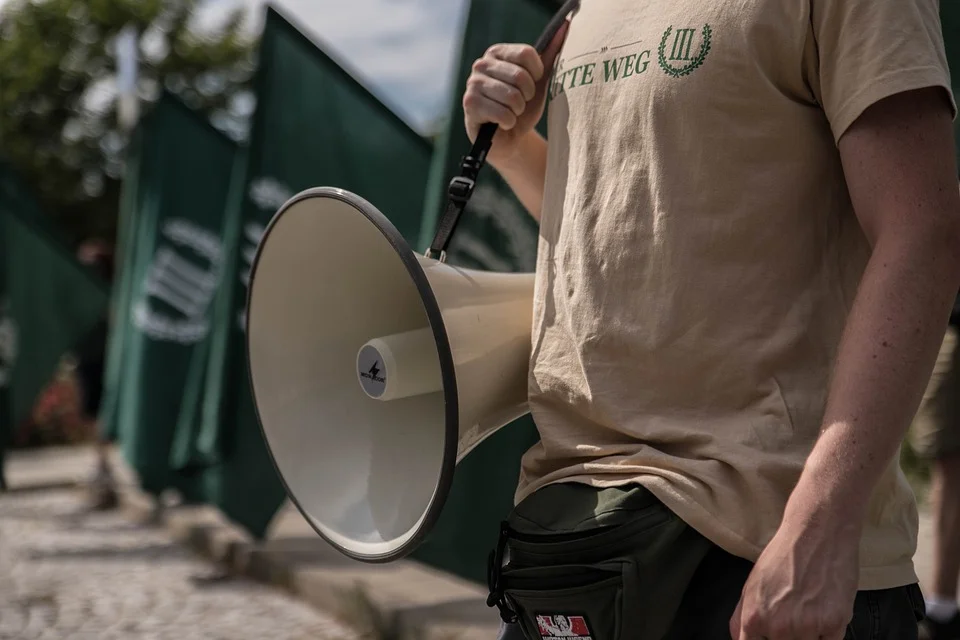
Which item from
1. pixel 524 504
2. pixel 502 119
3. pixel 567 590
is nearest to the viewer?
pixel 567 590

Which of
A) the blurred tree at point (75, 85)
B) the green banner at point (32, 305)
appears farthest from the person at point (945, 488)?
the blurred tree at point (75, 85)

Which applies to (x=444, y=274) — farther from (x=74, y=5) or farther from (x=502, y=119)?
(x=74, y=5)

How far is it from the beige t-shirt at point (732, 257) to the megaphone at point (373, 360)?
0.52 feet

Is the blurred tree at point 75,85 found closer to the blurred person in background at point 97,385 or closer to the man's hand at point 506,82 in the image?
the blurred person in background at point 97,385

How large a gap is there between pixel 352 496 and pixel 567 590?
464 mm

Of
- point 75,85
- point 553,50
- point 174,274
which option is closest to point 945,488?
point 553,50

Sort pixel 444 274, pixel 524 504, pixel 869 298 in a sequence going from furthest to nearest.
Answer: pixel 444 274 < pixel 524 504 < pixel 869 298

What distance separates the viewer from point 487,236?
357 cm

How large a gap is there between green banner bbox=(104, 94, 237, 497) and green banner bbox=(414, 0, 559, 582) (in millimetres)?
2875

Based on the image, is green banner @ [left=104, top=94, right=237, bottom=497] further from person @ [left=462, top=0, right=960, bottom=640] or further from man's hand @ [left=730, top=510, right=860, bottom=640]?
man's hand @ [left=730, top=510, right=860, bottom=640]

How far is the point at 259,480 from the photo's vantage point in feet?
16.4

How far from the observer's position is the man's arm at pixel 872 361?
39.6 inches

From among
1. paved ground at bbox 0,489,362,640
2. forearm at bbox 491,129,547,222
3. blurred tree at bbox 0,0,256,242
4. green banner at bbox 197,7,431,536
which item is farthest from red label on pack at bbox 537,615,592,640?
blurred tree at bbox 0,0,256,242

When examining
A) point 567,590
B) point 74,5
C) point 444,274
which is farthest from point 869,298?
point 74,5
